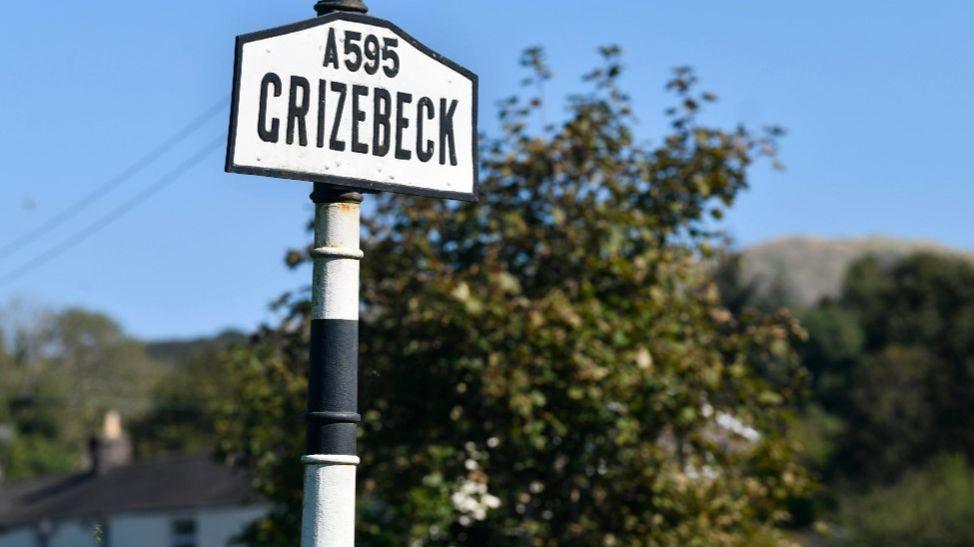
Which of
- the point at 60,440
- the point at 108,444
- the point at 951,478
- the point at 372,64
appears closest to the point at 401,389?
the point at 372,64

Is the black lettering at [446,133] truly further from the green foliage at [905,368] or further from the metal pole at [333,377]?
the green foliage at [905,368]

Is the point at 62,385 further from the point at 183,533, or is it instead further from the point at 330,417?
the point at 330,417

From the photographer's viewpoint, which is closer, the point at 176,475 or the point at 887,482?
the point at 176,475

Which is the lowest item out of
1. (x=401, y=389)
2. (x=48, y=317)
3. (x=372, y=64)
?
(x=401, y=389)

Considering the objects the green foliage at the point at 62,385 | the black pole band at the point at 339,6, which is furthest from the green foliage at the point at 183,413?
the black pole band at the point at 339,6

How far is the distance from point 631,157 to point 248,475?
5512mm

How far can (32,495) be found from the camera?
58.2 metres

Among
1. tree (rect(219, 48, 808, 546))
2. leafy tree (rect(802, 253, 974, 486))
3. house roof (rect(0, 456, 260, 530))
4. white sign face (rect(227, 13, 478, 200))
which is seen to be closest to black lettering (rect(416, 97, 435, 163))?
white sign face (rect(227, 13, 478, 200))

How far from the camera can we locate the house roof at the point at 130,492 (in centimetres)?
4559

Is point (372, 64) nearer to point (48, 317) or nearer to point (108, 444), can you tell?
point (108, 444)

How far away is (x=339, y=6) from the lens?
614 centimetres

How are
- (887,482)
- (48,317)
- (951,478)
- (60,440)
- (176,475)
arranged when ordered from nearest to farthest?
(176,475) → (951,478) → (887,482) → (60,440) → (48,317)

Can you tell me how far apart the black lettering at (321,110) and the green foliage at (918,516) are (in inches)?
2530

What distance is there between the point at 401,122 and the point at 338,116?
10.9 inches
